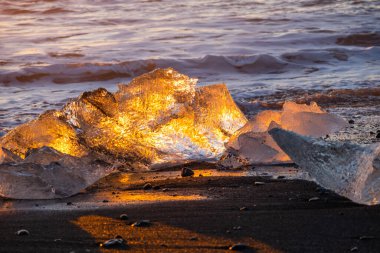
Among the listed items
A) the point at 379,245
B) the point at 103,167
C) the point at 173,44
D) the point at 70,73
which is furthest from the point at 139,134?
the point at 173,44

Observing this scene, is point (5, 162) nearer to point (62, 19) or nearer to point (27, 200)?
point (27, 200)

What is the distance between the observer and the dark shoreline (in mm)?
2834

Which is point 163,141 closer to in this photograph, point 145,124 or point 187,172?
point 145,124

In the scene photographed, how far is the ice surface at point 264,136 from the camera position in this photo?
429 cm

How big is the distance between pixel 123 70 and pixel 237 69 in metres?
1.54

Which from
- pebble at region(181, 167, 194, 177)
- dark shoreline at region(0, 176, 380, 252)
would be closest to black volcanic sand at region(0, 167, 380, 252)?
dark shoreline at region(0, 176, 380, 252)

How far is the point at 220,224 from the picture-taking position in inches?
123

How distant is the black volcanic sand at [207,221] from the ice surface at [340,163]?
6cm

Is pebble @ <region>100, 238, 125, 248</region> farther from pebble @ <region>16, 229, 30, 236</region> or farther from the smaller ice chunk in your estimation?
the smaller ice chunk

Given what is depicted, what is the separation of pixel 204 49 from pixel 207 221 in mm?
8372

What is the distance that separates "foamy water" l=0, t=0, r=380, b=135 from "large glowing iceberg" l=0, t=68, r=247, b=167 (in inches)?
45.0

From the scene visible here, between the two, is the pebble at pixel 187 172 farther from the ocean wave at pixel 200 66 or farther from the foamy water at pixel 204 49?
the ocean wave at pixel 200 66

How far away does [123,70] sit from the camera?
32.8 ft

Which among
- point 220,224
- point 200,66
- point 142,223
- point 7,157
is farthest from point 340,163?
point 200,66
